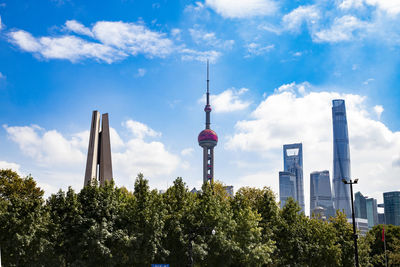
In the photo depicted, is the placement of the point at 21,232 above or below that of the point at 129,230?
below

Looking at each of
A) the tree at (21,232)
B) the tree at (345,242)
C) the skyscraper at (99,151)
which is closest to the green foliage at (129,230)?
the tree at (21,232)

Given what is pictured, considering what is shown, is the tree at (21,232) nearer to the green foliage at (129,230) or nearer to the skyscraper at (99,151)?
the green foliage at (129,230)

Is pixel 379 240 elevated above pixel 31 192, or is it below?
below

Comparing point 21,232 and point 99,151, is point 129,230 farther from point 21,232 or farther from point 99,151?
point 99,151

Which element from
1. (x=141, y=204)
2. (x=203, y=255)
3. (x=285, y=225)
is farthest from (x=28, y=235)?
Answer: (x=285, y=225)

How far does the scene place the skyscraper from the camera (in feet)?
249

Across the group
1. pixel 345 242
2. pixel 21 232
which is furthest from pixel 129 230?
pixel 345 242

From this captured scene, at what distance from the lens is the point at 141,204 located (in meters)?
36.6

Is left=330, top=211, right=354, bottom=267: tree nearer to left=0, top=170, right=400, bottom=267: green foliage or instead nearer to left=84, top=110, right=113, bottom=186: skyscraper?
left=0, top=170, right=400, bottom=267: green foliage

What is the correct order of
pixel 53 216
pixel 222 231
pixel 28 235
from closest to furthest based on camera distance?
1. pixel 28 235
2. pixel 53 216
3. pixel 222 231

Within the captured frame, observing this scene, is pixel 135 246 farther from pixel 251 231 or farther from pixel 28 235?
pixel 251 231

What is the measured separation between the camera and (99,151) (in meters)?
79.7

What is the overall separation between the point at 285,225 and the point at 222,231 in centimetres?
1013

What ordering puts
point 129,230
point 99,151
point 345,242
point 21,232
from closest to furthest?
1. point 21,232
2. point 129,230
3. point 345,242
4. point 99,151
